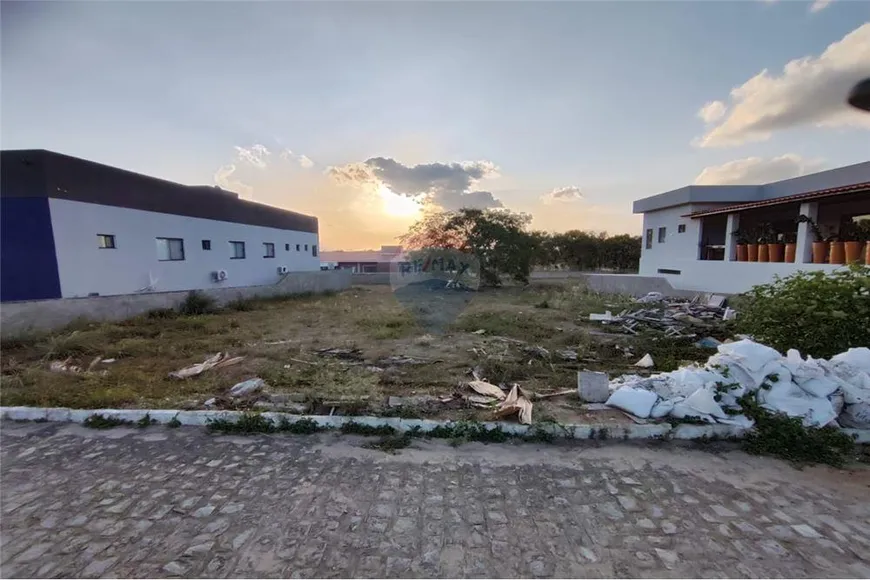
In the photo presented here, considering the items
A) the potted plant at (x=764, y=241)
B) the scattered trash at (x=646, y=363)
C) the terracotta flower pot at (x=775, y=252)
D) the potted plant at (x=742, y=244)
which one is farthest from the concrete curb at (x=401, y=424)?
the potted plant at (x=742, y=244)

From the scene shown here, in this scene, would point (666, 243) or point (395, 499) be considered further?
Answer: point (666, 243)

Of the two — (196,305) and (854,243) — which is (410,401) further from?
(854,243)

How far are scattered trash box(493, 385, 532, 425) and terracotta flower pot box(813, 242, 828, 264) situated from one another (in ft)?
28.8

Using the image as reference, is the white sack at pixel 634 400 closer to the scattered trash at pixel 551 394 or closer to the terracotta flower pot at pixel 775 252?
the scattered trash at pixel 551 394

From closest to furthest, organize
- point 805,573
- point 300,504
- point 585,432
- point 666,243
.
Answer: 1. point 805,573
2. point 300,504
3. point 585,432
4. point 666,243

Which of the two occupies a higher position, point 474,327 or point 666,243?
point 666,243

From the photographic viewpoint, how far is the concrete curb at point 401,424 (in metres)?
3.05

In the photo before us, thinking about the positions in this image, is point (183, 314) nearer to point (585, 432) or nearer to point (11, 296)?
point (11, 296)

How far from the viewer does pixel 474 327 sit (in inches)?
316

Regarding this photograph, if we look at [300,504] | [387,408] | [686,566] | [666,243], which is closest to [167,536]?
[300,504]

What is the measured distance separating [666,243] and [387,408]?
15.1 metres

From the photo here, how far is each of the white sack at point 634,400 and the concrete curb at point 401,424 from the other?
0.55ft

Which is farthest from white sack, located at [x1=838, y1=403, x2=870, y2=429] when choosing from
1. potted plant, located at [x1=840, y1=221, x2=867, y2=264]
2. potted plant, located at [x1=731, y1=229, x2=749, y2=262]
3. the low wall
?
the low wall

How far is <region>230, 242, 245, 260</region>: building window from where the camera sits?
1416 cm
